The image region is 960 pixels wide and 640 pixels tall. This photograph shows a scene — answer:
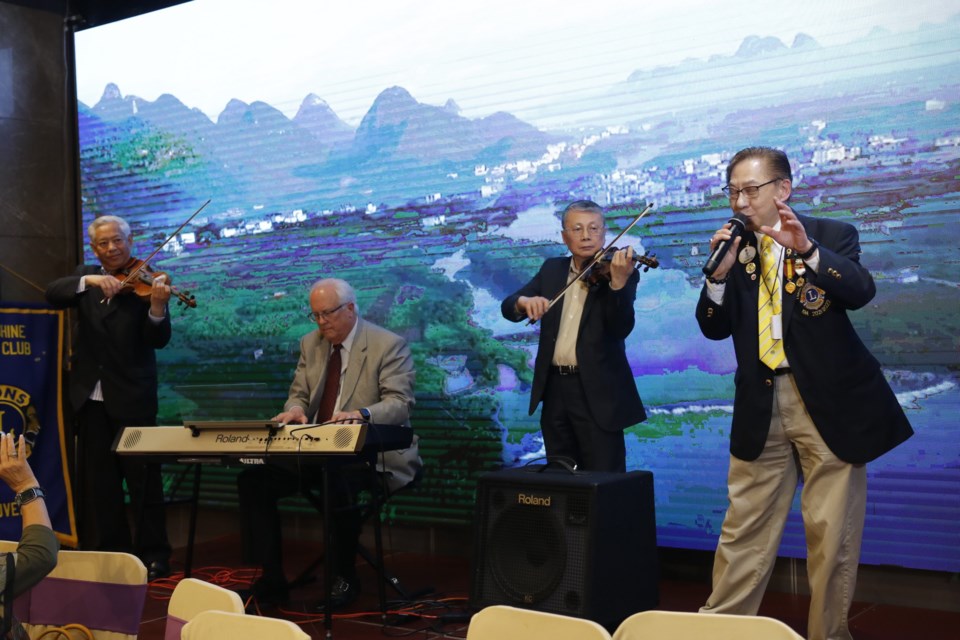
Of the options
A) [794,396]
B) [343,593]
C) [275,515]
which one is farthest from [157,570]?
[794,396]

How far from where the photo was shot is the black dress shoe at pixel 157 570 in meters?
5.03

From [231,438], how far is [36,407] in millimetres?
1991

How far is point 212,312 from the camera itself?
6133 millimetres

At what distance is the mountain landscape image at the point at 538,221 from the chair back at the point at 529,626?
2659 mm

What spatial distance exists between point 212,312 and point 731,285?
12.0 ft

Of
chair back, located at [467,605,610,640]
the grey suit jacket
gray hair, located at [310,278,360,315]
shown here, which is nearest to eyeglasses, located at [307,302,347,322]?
gray hair, located at [310,278,360,315]

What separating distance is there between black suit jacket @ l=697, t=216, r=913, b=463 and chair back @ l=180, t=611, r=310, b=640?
6.20 feet

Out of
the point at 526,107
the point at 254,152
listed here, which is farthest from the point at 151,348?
the point at 526,107

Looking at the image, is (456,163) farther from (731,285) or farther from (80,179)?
(80,179)

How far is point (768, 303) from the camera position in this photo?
11.0 feet

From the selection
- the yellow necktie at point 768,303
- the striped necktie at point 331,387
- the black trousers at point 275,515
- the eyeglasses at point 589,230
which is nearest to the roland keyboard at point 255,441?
the black trousers at point 275,515

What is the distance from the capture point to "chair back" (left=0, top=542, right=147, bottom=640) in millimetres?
2535

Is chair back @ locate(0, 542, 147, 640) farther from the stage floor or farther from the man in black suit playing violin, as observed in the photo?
the man in black suit playing violin

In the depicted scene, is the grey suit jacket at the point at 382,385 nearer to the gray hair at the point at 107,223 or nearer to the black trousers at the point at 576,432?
the black trousers at the point at 576,432
